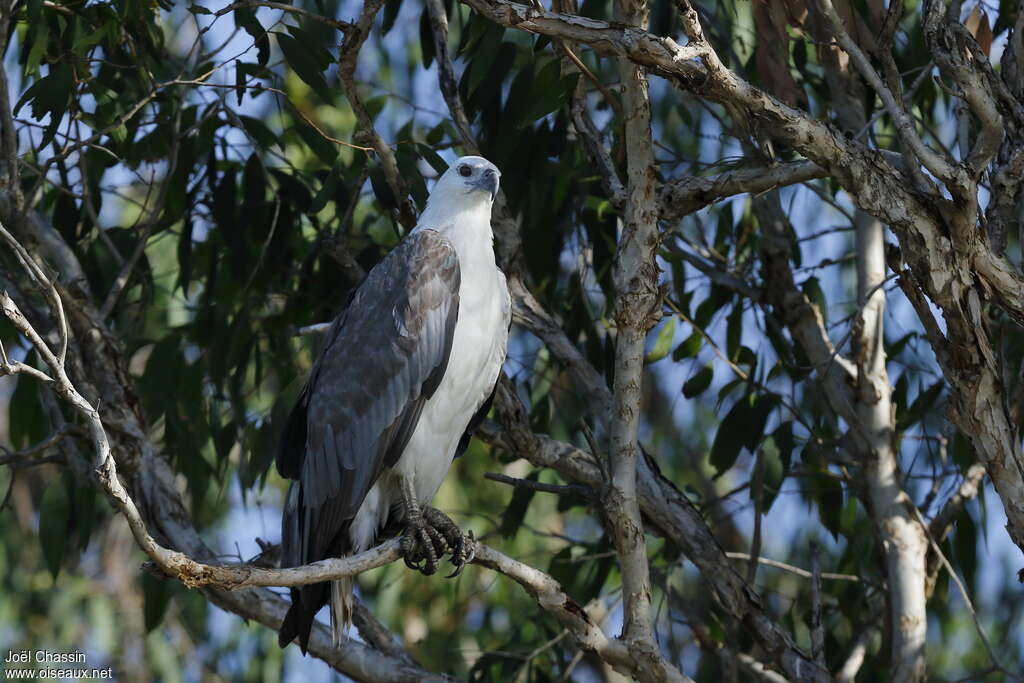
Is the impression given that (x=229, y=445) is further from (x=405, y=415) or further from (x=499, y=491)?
(x=499, y=491)

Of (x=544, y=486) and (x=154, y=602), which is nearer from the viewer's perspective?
(x=544, y=486)

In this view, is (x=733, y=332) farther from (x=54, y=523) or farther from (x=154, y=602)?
(x=54, y=523)

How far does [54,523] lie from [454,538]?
1361mm

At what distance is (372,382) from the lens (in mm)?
2881

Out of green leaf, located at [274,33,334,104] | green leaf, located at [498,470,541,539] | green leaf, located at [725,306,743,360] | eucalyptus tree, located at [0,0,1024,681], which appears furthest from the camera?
green leaf, located at [725,306,743,360]

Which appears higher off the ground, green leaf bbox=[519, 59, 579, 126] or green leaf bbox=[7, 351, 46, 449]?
green leaf bbox=[519, 59, 579, 126]

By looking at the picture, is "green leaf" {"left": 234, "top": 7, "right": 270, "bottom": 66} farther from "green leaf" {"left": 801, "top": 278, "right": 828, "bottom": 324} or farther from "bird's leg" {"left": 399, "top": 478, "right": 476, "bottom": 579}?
"green leaf" {"left": 801, "top": 278, "right": 828, "bottom": 324}

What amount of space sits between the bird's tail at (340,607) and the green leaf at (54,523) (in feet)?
3.13

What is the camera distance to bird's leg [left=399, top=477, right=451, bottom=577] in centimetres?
268

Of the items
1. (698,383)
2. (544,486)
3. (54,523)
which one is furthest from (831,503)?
(54,523)

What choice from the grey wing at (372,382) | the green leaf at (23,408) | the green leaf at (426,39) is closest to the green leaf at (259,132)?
the green leaf at (426,39)

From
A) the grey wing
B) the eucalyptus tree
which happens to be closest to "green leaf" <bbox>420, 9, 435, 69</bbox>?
the eucalyptus tree

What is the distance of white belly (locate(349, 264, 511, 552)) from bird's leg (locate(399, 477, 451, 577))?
0.37 ft

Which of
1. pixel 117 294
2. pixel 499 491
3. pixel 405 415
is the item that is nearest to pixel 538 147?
pixel 405 415
